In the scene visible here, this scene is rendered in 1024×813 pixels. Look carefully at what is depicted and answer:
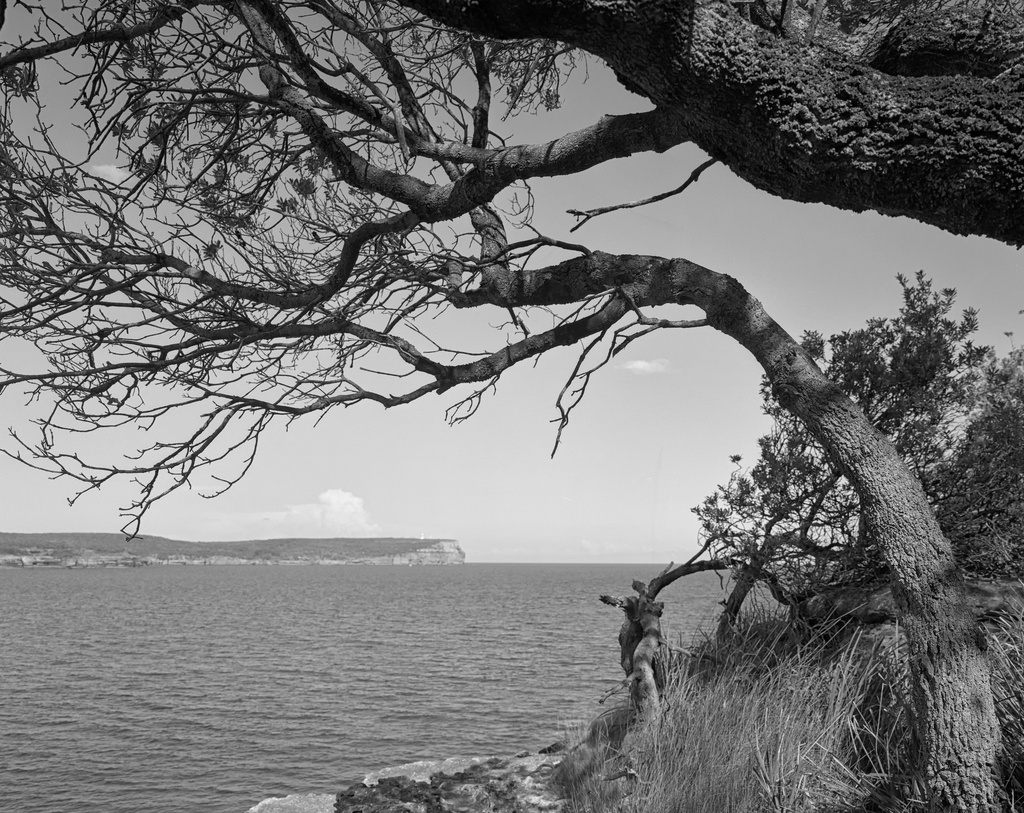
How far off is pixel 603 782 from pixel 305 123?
4.82 m

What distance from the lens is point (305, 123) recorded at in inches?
197

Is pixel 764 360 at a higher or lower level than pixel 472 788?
higher

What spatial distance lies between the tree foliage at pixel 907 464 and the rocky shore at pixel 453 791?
2595 millimetres

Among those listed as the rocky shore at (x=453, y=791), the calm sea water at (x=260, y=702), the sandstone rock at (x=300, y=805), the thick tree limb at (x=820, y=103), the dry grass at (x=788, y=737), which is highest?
the thick tree limb at (x=820, y=103)

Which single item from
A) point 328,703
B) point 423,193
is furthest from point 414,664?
point 423,193

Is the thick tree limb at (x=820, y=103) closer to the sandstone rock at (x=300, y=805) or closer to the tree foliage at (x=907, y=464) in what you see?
the tree foliage at (x=907, y=464)

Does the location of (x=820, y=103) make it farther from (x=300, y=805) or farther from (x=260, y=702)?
(x=260, y=702)

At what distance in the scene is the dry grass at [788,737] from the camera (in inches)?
173

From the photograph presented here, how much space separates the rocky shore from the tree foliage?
8.51 feet

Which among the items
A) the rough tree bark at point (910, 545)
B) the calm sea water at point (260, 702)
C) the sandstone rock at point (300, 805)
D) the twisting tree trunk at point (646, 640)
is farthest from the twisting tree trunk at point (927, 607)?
the sandstone rock at point (300, 805)

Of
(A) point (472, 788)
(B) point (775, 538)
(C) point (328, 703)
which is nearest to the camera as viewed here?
(B) point (775, 538)

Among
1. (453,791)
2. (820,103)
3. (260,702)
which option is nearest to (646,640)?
(453,791)

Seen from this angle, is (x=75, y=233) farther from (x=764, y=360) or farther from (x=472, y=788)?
(x=472, y=788)

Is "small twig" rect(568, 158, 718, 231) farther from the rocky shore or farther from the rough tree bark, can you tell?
the rocky shore
